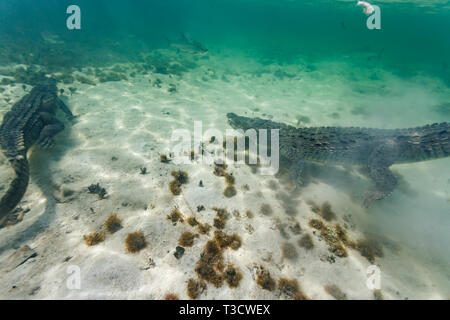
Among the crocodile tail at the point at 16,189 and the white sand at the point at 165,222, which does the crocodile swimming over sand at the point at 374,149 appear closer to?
the white sand at the point at 165,222

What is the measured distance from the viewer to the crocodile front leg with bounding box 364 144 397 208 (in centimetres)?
613

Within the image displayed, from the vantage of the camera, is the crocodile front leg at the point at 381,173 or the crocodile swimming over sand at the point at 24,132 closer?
the crocodile swimming over sand at the point at 24,132

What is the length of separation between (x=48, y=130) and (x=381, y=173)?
12.1 metres

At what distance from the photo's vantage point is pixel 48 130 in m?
7.49

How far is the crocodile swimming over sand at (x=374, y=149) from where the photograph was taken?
6.37 meters

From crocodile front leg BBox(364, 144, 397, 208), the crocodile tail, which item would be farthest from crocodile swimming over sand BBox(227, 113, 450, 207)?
the crocodile tail

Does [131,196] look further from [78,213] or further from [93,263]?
[93,263]

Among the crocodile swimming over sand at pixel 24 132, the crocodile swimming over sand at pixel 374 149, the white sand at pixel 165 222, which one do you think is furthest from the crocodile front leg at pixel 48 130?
the crocodile swimming over sand at pixel 374 149

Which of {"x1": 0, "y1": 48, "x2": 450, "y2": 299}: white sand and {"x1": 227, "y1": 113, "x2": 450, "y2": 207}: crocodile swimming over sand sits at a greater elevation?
{"x1": 227, "y1": 113, "x2": 450, "y2": 207}: crocodile swimming over sand

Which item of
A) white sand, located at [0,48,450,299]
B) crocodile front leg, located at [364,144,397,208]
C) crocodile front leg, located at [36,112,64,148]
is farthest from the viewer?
crocodile front leg, located at [36,112,64,148]

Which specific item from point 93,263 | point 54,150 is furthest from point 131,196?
point 54,150

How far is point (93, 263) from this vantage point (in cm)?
402

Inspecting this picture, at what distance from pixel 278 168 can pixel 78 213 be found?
643cm

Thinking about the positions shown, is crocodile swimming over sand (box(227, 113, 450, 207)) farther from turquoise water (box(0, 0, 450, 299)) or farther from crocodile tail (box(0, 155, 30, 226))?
crocodile tail (box(0, 155, 30, 226))
